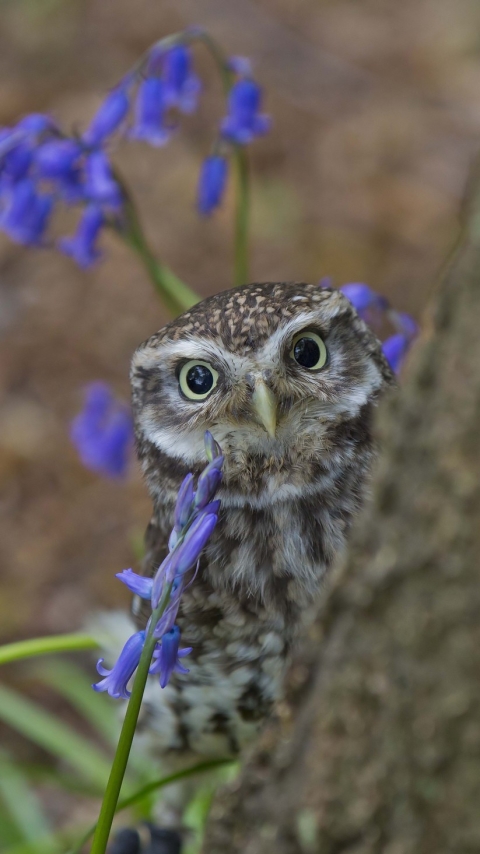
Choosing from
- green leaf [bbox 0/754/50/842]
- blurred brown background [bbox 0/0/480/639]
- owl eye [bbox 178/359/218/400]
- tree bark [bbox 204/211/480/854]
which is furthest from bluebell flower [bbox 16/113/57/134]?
blurred brown background [bbox 0/0/480/639]

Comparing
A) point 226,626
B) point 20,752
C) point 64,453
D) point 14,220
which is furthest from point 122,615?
point 64,453

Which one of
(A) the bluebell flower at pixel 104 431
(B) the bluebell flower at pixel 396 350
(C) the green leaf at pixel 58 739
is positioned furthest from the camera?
(C) the green leaf at pixel 58 739

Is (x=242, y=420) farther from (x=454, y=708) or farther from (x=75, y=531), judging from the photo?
(x=75, y=531)

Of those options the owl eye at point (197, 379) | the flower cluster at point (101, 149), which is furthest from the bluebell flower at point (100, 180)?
the owl eye at point (197, 379)

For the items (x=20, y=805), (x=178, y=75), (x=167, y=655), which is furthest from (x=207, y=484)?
(x=20, y=805)

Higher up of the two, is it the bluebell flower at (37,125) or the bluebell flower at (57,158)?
the bluebell flower at (37,125)

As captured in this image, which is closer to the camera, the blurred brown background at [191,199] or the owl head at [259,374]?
the owl head at [259,374]

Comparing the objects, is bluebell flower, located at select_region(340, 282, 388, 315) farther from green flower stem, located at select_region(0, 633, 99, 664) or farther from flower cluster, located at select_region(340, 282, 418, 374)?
green flower stem, located at select_region(0, 633, 99, 664)

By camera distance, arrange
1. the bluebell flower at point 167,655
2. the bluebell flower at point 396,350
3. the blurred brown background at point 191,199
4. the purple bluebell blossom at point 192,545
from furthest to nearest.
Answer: the blurred brown background at point 191,199 → the bluebell flower at point 396,350 → the bluebell flower at point 167,655 → the purple bluebell blossom at point 192,545

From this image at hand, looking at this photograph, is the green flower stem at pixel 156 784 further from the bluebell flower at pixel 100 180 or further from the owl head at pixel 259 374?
the bluebell flower at pixel 100 180
